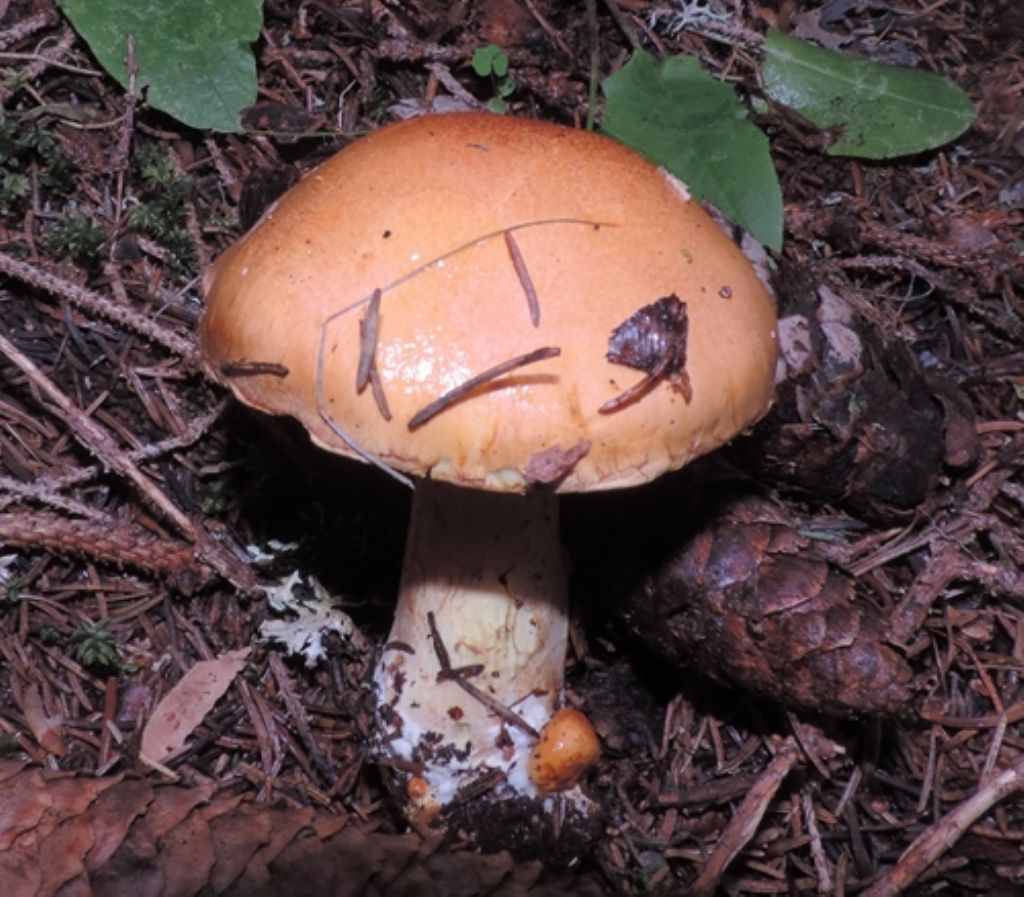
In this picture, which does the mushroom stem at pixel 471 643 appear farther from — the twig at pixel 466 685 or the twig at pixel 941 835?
the twig at pixel 941 835

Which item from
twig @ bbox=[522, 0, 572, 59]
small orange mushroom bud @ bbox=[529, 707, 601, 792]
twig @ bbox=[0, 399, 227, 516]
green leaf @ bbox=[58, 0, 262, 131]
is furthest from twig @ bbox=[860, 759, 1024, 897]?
green leaf @ bbox=[58, 0, 262, 131]

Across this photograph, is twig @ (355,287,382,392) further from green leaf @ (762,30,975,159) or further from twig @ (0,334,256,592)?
green leaf @ (762,30,975,159)

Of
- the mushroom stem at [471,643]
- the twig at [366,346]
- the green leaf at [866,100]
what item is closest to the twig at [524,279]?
the twig at [366,346]

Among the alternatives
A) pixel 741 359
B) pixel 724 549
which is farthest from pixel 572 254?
pixel 724 549

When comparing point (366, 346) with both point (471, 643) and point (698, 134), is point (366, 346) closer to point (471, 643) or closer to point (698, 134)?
point (471, 643)

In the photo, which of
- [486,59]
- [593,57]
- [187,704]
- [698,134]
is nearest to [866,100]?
A: [698,134]

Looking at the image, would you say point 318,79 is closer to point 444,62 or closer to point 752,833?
point 444,62
